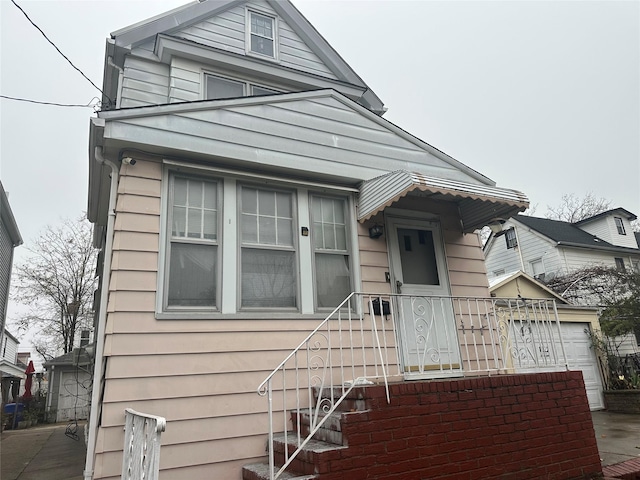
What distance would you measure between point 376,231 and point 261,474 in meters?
2.92

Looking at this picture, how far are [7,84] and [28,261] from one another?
54.1ft

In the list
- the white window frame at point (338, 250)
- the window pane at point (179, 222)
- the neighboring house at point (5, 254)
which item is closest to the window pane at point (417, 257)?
the white window frame at point (338, 250)

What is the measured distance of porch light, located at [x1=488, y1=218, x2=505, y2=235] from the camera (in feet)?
17.9

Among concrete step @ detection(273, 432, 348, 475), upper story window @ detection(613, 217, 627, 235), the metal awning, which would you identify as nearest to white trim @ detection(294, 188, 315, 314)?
the metal awning

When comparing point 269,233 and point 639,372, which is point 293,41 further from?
point 639,372

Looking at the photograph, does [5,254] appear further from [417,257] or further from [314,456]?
[314,456]

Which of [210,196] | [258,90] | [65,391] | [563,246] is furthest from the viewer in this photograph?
[563,246]

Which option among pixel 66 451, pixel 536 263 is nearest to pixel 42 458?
pixel 66 451

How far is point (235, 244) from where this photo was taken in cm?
444

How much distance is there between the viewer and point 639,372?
1084 cm

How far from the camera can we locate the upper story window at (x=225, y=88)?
21.4ft

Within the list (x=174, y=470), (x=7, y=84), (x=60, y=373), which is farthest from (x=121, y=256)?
(x=60, y=373)

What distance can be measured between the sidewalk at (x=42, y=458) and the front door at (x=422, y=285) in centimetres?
463

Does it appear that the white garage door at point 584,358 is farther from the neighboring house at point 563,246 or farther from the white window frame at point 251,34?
the white window frame at point 251,34
